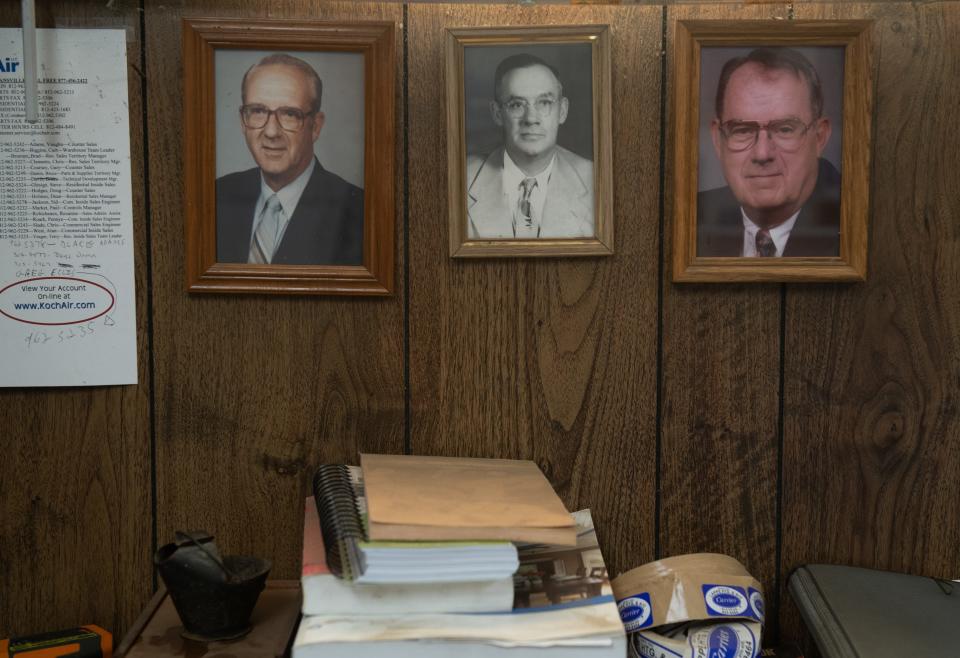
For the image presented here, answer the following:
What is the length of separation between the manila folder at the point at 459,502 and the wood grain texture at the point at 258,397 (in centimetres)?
10

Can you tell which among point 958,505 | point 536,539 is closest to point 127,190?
point 536,539

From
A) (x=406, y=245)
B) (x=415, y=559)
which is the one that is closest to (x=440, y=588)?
(x=415, y=559)

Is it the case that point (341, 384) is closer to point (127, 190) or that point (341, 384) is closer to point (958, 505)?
point (127, 190)

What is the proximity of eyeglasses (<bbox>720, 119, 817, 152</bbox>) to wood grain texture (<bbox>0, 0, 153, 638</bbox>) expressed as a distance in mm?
752

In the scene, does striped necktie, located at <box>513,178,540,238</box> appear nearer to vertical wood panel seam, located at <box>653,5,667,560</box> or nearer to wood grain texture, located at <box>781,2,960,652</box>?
vertical wood panel seam, located at <box>653,5,667,560</box>

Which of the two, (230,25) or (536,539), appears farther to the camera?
(230,25)

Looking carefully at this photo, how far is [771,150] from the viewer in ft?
3.76

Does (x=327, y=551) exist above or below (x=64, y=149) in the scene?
below

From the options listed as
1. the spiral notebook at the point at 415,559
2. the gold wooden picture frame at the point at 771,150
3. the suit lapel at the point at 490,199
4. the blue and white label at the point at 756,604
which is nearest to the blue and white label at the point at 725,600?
the blue and white label at the point at 756,604

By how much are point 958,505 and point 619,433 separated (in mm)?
462

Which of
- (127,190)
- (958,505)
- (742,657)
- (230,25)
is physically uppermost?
(230,25)

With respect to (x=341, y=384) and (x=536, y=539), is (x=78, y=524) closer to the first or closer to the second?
(x=341, y=384)

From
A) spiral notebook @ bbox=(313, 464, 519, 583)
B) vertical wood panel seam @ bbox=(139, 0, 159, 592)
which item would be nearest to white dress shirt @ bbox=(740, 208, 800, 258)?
spiral notebook @ bbox=(313, 464, 519, 583)

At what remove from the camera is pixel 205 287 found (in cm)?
115
